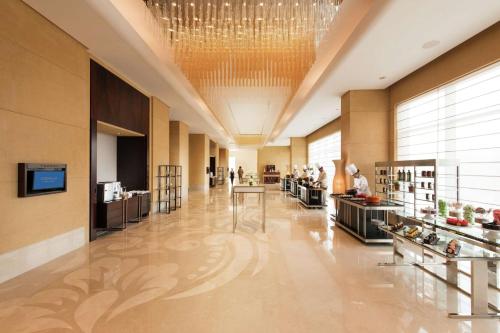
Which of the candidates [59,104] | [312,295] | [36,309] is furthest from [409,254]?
[59,104]

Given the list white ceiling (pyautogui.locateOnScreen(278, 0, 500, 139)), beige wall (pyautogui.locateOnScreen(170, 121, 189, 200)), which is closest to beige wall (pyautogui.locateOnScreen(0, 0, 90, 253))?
white ceiling (pyautogui.locateOnScreen(278, 0, 500, 139))

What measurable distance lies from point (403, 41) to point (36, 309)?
23.0 feet

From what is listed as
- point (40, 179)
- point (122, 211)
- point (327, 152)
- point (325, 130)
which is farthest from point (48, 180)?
point (327, 152)

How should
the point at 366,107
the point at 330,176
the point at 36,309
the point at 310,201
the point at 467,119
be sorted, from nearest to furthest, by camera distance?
the point at 36,309 → the point at 467,119 → the point at 366,107 → the point at 310,201 → the point at 330,176

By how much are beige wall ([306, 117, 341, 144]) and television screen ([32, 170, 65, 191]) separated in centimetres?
1168

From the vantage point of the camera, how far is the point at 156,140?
9.54 meters

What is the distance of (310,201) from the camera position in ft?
36.8

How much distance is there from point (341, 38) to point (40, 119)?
6008mm

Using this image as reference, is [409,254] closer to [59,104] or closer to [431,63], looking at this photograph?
[431,63]

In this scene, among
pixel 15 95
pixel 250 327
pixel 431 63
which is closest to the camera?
pixel 250 327

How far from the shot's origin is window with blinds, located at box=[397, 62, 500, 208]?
16.5ft

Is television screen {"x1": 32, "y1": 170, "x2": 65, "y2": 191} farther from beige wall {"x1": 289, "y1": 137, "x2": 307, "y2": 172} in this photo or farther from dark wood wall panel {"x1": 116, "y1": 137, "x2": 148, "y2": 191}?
beige wall {"x1": 289, "y1": 137, "x2": 307, "y2": 172}

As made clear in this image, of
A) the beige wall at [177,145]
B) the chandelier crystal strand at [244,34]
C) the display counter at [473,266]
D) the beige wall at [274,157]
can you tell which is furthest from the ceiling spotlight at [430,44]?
the beige wall at [274,157]

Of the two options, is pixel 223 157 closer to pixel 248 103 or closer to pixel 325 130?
pixel 325 130
